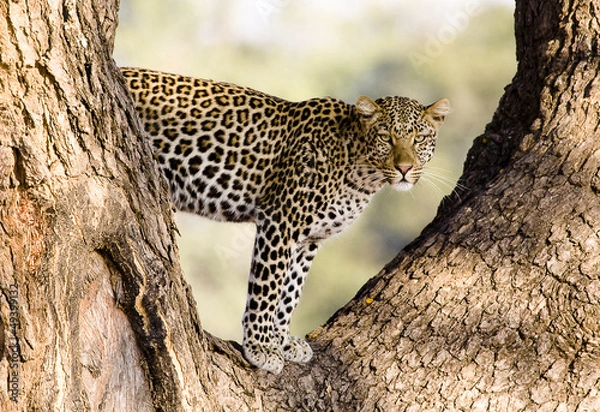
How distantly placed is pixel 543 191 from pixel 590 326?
93 centimetres

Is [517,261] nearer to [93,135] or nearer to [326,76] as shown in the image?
[93,135]

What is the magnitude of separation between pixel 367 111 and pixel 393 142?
0.30 m

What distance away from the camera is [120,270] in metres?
4.50

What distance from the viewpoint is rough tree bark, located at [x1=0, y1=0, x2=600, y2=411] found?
409cm

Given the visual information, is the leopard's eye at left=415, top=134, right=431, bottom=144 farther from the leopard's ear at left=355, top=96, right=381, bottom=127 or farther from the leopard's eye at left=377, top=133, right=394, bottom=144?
the leopard's ear at left=355, top=96, right=381, bottom=127

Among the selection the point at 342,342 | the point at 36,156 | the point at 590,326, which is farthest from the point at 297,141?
the point at 36,156

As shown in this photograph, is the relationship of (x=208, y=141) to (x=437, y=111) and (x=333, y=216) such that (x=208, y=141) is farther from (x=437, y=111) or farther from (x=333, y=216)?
(x=437, y=111)

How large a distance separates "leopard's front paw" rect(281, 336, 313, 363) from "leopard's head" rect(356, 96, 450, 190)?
1.46 metres

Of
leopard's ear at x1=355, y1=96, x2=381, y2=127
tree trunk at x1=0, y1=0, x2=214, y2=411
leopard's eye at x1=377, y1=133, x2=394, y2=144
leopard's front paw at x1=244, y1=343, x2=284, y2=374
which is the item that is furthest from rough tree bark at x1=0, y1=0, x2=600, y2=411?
leopard's ear at x1=355, y1=96, x2=381, y2=127

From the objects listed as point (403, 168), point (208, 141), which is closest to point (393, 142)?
point (403, 168)

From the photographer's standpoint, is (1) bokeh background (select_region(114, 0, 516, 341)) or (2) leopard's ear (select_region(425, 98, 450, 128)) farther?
(1) bokeh background (select_region(114, 0, 516, 341))

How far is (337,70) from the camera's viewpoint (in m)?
33.5

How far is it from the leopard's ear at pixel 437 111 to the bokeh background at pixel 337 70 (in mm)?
14484

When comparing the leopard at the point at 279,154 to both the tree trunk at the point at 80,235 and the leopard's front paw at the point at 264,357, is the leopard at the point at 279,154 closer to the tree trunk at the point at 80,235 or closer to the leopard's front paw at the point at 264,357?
the leopard's front paw at the point at 264,357
